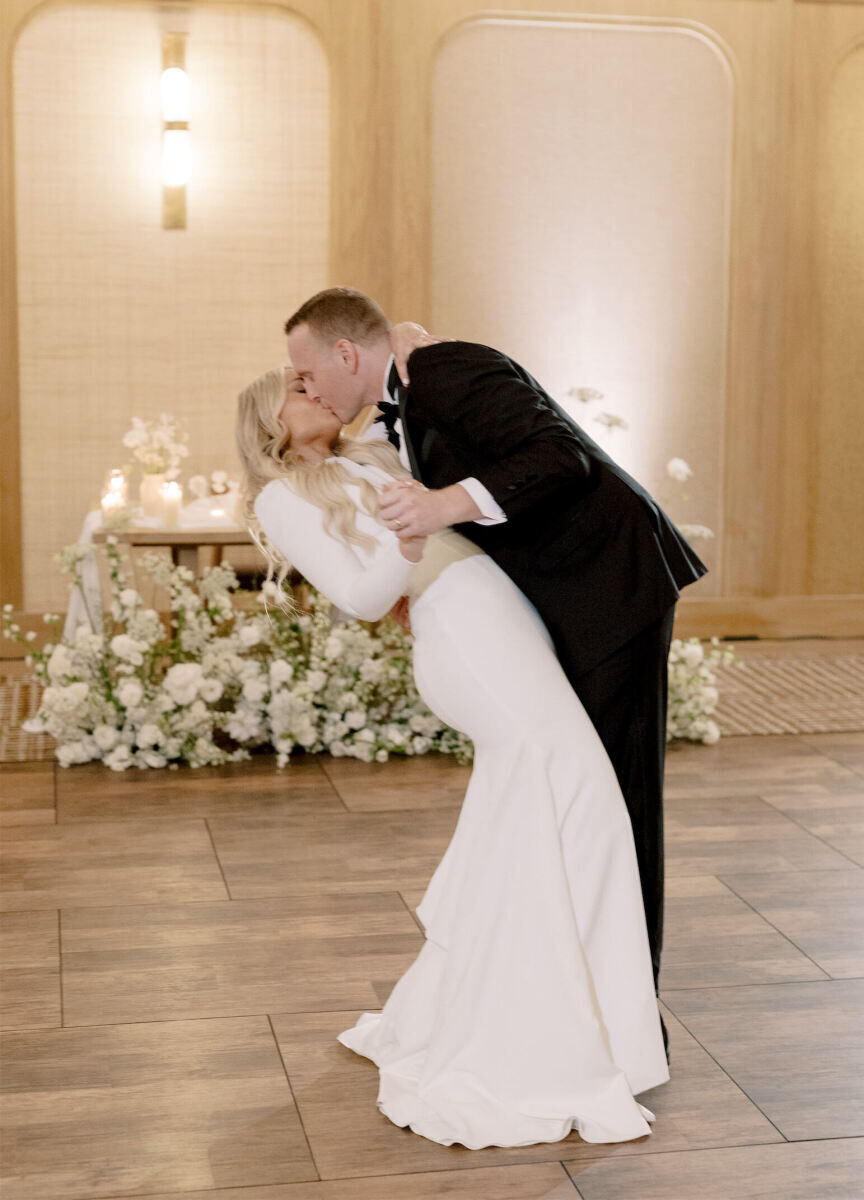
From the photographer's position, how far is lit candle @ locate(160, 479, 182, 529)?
5.21 m

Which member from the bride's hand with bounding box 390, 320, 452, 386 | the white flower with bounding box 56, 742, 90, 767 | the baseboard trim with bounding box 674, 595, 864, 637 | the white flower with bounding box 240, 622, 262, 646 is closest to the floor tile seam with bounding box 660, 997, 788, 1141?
the bride's hand with bounding box 390, 320, 452, 386

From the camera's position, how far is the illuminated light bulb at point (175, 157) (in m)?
6.04

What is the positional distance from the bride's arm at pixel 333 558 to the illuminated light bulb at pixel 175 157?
399 centimetres

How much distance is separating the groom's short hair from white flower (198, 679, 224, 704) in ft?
7.36

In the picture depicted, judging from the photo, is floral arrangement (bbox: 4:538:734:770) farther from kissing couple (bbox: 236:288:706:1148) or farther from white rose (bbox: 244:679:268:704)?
kissing couple (bbox: 236:288:706:1148)

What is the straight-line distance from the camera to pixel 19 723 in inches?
197

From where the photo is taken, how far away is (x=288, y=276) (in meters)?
6.30

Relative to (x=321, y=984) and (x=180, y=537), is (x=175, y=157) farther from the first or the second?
(x=321, y=984)

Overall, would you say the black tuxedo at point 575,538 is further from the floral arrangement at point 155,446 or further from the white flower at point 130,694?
the floral arrangement at point 155,446

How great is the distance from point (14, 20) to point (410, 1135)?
5.07 metres

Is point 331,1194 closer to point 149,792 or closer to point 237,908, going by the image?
point 237,908

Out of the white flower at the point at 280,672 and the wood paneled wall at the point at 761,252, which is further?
the wood paneled wall at the point at 761,252

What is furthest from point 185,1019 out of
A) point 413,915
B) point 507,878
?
point 507,878

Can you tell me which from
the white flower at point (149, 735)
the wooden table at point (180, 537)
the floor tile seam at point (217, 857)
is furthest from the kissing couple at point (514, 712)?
the wooden table at point (180, 537)
